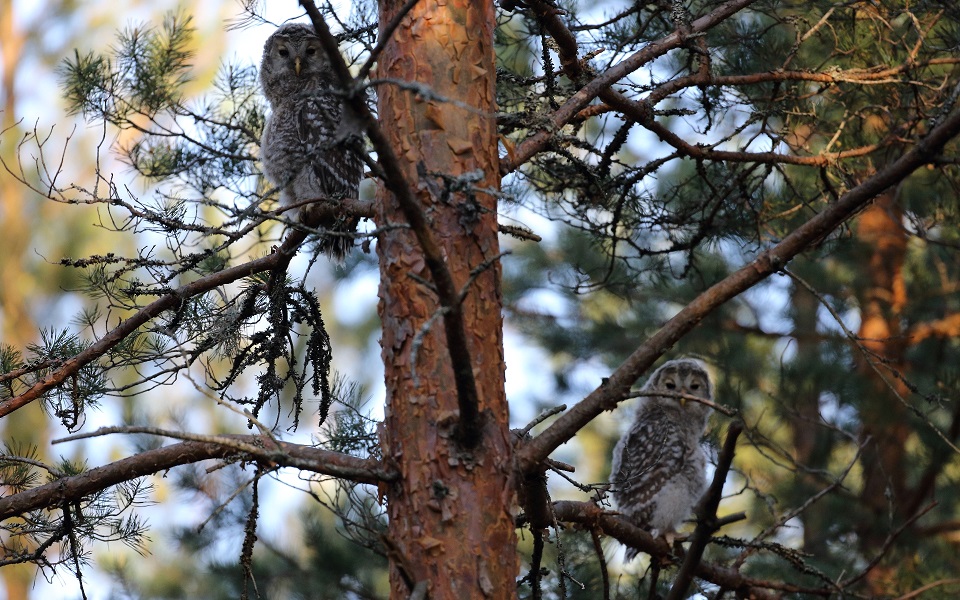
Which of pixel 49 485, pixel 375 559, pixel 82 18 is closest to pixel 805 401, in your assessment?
pixel 375 559

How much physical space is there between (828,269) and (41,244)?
9055 mm

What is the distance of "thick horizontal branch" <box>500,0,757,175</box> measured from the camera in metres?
2.77

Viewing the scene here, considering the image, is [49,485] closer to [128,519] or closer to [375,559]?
[128,519]

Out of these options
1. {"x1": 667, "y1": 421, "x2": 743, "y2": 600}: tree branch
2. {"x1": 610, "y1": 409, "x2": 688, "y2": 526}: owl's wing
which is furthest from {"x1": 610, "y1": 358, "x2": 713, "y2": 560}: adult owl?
{"x1": 667, "y1": 421, "x2": 743, "y2": 600}: tree branch

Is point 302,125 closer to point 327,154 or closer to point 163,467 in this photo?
point 327,154

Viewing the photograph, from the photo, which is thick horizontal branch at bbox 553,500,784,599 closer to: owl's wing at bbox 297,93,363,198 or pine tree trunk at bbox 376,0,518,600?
pine tree trunk at bbox 376,0,518,600

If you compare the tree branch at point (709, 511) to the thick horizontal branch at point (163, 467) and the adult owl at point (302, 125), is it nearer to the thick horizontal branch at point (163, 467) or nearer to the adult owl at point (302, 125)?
the thick horizontal branch at point (163, 467)

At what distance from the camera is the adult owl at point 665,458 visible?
4.61m

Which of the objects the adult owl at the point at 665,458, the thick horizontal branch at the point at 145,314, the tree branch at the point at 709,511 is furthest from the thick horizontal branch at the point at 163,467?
the adult owl at the point at 665,458

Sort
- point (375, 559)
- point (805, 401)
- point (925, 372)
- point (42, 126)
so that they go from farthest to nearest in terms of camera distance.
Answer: point (42, 126)
point (805, 401)
point (925, 372)
point (375, 559)

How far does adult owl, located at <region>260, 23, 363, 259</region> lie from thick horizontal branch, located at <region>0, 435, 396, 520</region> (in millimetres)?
1273

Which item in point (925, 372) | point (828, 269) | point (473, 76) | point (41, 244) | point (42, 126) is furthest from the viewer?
point (41, 244)

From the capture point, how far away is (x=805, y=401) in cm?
741

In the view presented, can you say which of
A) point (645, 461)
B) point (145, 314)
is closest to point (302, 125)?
point (145, 314)
